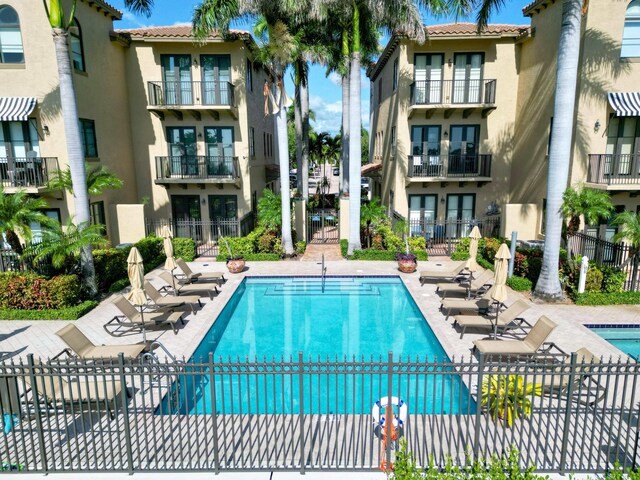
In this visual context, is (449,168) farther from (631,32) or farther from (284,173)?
(631,32)

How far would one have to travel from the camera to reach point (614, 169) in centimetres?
1820

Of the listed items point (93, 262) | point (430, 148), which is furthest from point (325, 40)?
point (93, 262)

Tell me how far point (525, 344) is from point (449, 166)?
14.9 meters

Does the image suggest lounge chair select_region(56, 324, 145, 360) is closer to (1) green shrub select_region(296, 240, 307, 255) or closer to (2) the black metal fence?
(2) the black metal fence

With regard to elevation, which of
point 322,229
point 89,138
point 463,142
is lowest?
point 322,229

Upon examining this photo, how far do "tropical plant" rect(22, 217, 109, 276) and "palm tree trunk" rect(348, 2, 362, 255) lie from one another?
10922mm

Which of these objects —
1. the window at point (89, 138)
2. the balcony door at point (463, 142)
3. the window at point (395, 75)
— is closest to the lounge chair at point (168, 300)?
the window at point (89, 138)

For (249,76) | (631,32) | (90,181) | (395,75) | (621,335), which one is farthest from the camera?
(249,76)

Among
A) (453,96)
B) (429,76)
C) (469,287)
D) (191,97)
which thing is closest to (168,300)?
(469,287)

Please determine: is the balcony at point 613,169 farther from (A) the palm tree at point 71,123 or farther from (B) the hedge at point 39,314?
(B) the hedge at point 39,314

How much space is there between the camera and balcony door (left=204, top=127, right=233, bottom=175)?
944 inches

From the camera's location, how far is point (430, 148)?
24188 millimetres

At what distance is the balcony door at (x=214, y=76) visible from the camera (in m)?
23.3

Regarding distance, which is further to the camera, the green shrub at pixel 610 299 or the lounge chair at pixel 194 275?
the lounge chair at pixel 194 275
